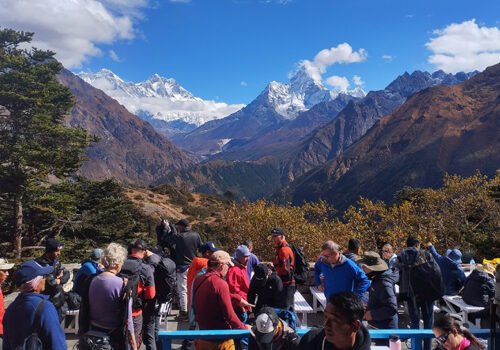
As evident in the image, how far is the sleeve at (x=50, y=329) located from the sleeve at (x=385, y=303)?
3.55 m

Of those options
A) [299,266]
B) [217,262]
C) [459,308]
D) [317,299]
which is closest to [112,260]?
[217,262]

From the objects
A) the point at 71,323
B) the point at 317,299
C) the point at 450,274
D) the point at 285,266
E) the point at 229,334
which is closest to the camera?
the point at 229,334

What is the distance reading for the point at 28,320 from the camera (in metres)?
3.39

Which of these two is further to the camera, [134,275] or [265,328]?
[134,275]

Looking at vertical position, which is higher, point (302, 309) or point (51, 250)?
point (51, 250)

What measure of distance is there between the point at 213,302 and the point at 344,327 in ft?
5.67

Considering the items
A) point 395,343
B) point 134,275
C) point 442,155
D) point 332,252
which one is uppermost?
point 442,155

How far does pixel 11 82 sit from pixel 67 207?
7.35 meters

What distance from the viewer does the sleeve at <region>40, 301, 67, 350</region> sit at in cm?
340

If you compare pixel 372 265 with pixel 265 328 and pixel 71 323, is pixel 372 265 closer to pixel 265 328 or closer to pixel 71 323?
pixel 265 328

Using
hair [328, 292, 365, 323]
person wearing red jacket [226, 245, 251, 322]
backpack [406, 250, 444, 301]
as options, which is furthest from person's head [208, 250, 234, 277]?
backpack [406, 250, 444, 301]

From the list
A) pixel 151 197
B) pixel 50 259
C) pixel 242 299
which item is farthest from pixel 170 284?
pixel 151 197

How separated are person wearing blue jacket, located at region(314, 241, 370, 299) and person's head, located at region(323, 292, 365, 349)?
7.71ft

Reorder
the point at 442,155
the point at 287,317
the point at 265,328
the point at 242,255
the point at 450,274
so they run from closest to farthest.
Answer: the point at 265,328 < the point at 287,317 < the point at 242,255 < the point at 450,274 < the point at 442,155
